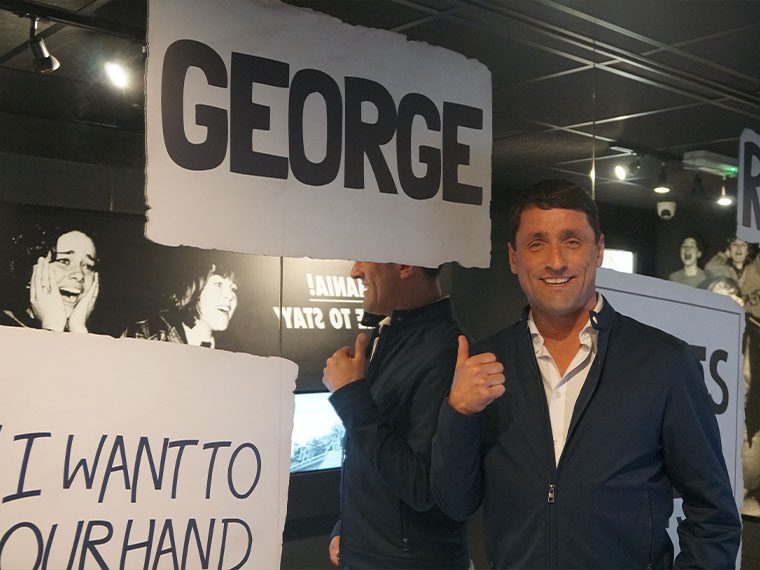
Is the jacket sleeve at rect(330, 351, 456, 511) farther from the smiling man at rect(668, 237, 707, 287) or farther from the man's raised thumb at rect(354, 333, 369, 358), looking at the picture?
the smiling man at rect(668, 237, 707, 287)

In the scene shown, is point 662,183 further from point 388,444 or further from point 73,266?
point 73,266

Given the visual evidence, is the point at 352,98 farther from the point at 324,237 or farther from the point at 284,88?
the point at 324,237

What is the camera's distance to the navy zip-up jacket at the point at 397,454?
6.03 ft

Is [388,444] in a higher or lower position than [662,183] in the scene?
lower

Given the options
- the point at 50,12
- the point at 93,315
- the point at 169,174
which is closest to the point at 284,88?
the point at 169,174

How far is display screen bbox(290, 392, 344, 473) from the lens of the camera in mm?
1893

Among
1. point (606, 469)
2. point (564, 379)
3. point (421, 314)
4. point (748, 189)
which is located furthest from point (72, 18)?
point (748, 189)

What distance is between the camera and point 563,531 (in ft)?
5.57

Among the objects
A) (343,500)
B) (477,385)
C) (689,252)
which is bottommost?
(343,500)

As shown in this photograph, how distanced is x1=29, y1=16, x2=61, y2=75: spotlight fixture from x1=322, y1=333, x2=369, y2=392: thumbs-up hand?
33.4 inches

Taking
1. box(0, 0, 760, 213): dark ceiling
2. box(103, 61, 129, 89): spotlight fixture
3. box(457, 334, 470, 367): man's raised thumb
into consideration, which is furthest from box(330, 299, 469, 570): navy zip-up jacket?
box(103, 61, 129, 89): spotlight fixture

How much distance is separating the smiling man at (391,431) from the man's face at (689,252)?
4.30ft

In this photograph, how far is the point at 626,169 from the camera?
2896mm

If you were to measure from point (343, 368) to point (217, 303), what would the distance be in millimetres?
336
